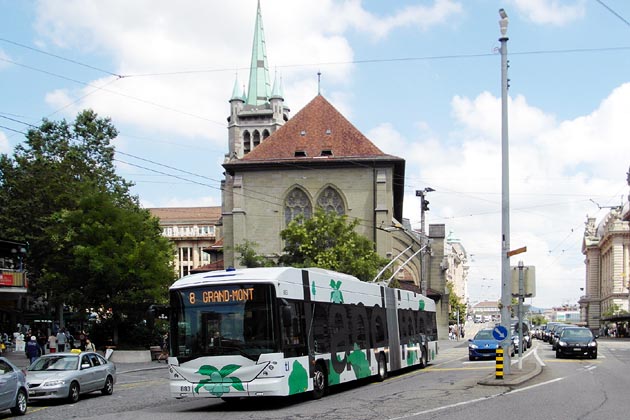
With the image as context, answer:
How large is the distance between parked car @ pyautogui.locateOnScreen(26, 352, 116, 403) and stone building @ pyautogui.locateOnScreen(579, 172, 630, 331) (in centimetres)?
9632

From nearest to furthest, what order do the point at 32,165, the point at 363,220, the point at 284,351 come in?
the point at 284,351
the point at 32,165
the point at 363,220

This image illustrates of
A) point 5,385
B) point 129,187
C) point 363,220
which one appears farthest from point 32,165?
point 5,385

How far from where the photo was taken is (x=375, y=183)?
68.6 m

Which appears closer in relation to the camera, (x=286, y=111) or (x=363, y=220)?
(x=363, y=220)

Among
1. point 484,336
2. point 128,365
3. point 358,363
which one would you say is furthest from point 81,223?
point 358,363

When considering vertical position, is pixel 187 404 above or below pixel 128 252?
below

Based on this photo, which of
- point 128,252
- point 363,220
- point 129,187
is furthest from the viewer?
point 363,220

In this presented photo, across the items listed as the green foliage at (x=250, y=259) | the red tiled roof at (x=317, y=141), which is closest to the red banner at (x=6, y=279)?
the green foliage at (x=250, y=259)

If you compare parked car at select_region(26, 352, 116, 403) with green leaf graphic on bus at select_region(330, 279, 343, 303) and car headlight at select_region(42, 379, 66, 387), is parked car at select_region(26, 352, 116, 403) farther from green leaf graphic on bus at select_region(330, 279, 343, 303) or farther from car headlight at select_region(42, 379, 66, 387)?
green leaf graphic on bus at select_region(330, 279, 343, 303)

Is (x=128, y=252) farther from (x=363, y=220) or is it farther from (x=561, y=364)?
(x=363, y=220)

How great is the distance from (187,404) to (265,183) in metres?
50.7

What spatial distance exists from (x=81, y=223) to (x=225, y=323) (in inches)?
1105

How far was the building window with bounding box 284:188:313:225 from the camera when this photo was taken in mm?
69812

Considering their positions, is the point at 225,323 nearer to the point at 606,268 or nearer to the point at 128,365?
the point at 128,365
